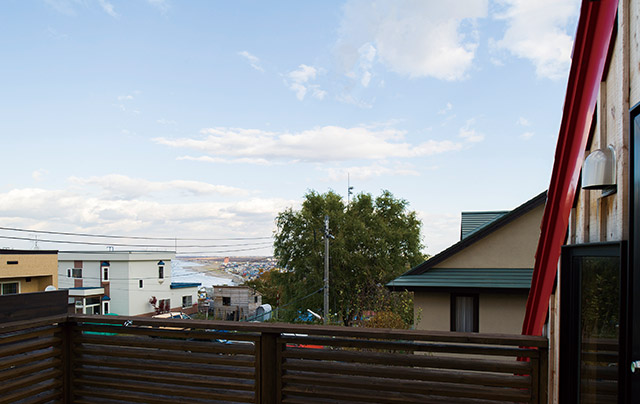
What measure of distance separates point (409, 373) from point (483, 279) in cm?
586

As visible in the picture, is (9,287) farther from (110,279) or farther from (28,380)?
(28,380)

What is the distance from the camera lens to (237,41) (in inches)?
574

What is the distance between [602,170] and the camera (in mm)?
1531

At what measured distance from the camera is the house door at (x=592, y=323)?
4.83 ft

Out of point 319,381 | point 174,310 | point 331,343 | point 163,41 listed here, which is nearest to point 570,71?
point 331,343

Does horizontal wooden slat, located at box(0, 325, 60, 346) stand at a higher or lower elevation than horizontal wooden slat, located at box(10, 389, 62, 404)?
higher

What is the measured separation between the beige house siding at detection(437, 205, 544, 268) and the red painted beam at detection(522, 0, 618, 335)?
617 cm

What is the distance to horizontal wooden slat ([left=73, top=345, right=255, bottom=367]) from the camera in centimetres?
269

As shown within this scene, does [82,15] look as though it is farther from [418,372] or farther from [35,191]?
[35,191]

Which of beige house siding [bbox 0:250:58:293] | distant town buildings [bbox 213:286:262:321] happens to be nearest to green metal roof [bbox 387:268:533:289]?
beige house siding [bbox 0:250:58:293]

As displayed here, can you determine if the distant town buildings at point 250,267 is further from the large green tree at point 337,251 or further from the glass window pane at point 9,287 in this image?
the glass window pane at point 9,287

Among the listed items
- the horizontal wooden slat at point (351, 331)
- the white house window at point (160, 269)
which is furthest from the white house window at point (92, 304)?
the horizontal wooden slat at point (351, 331)

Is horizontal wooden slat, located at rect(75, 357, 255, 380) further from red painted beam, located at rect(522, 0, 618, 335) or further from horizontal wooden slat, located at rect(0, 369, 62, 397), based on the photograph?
red painted beam, located at rect(522, 0, 618, 335)

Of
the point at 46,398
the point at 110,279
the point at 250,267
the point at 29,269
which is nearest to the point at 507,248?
the point at 46,398
